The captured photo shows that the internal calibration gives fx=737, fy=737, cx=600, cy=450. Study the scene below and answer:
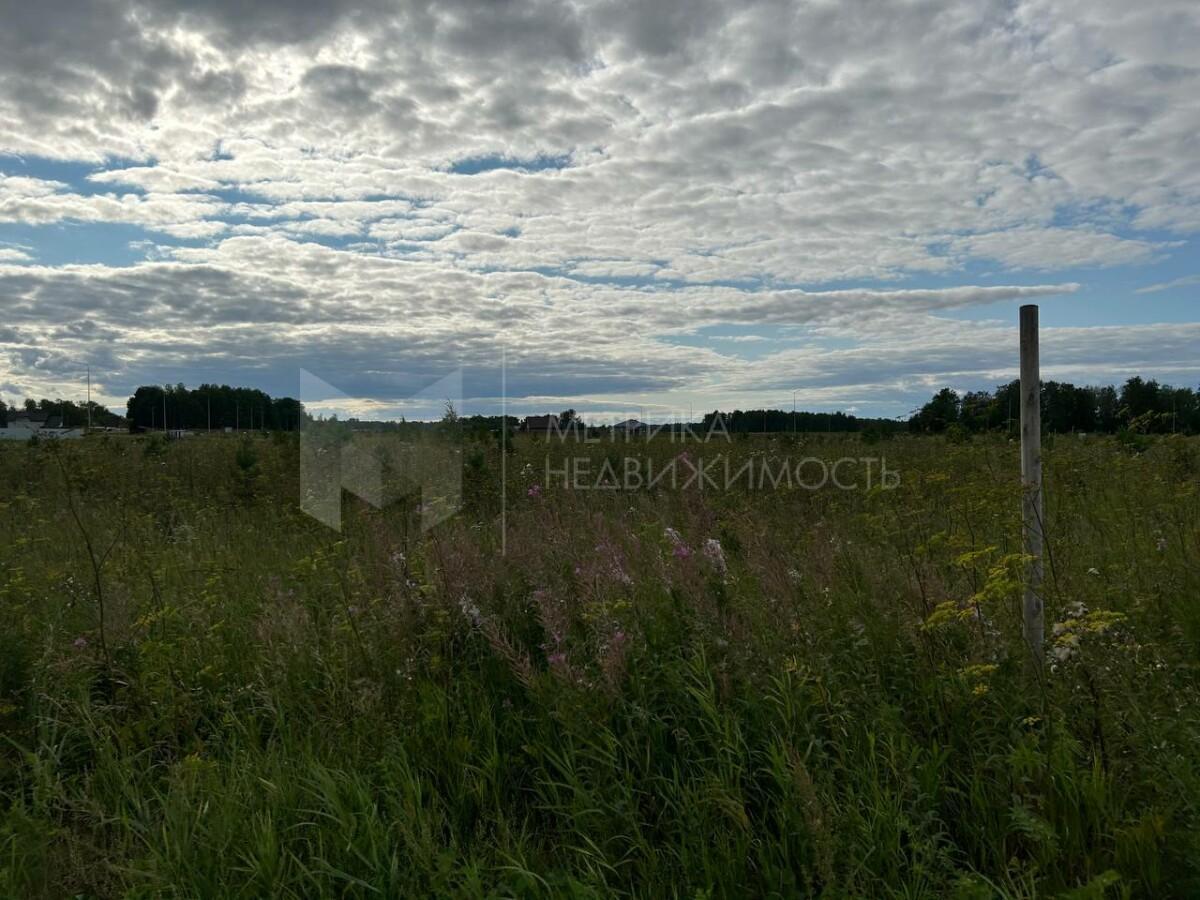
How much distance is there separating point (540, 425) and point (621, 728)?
47.4 ft

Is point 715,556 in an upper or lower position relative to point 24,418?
lower

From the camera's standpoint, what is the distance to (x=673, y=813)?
2.66 meters

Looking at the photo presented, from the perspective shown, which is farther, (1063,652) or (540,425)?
(540,425)

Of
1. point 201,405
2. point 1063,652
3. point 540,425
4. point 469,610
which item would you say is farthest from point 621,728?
point 201,405

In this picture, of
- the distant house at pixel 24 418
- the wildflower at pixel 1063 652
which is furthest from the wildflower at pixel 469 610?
the distant house at pixel 24 418

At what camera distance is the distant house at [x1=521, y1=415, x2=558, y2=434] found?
50.3 feet

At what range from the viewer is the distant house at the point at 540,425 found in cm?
1532

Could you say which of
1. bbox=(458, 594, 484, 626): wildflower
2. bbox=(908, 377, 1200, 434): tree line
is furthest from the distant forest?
bbox=(458, 594, 484, 626): wildflower

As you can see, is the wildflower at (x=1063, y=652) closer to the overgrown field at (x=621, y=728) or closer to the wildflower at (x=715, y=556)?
the overgrown field at (x=621, y=728)

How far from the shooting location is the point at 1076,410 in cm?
1473

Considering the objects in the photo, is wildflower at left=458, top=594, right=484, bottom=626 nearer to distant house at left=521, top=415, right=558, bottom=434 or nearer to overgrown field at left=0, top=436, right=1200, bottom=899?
overgrown field at left=0, top=436, right=1200, bottom=899

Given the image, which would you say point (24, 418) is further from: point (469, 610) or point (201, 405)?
point (469, 610)

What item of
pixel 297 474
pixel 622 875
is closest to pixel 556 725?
pixel 622 875

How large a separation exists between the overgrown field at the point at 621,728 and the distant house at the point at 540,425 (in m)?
10.5
